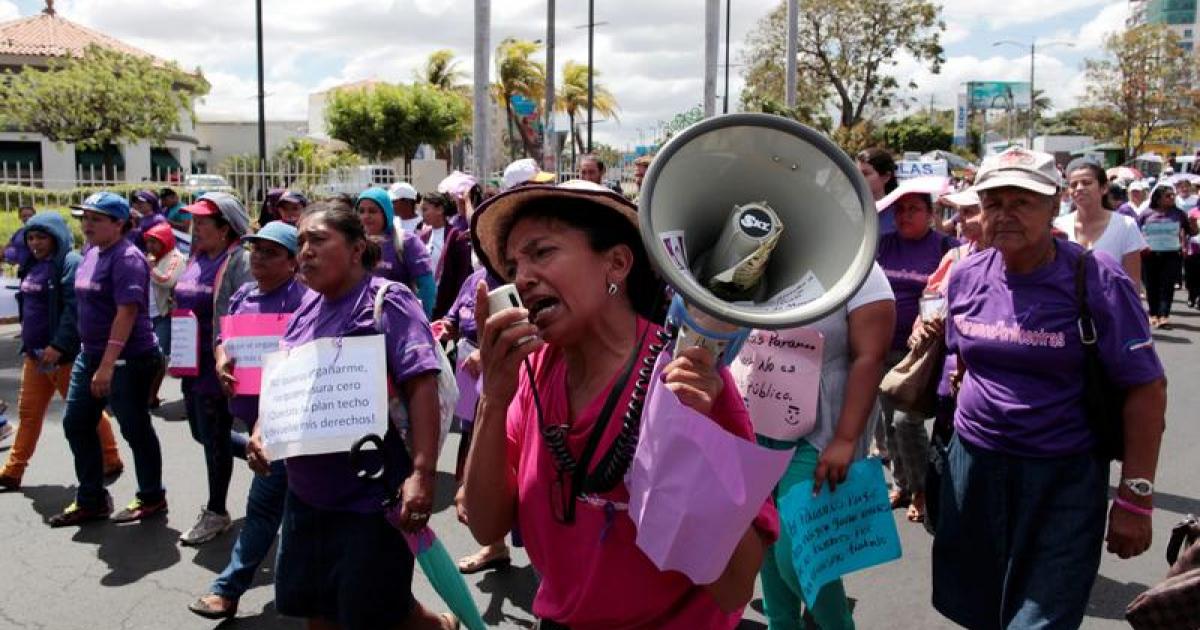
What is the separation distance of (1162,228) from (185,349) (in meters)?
12.4

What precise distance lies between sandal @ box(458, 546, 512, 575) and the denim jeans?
139 cm

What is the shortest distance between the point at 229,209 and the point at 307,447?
2.58m

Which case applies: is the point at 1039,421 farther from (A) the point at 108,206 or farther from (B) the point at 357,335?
(A) the point at 108,206

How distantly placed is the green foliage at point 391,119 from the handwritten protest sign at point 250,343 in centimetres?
3733

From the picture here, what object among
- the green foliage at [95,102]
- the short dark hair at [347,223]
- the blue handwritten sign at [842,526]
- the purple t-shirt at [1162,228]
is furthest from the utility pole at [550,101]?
→ the blue handwritten sign at [842,526]

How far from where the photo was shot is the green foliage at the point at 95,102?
23.0 m

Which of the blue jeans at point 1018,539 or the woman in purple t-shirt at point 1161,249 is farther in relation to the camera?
the woman in purple t-shirt at point 1161,249

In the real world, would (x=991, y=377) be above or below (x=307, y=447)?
above

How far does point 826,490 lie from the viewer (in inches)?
125

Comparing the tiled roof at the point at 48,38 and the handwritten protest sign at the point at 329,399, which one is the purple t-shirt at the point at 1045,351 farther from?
the tiled roof at the point at 48,38

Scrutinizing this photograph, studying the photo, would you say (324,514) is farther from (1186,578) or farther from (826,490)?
(1186,578)

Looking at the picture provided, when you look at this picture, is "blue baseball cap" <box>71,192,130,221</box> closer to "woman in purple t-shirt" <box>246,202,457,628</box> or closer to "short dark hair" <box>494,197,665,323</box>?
"woman in purple t-shirt" <box>246,202,457,628</box>

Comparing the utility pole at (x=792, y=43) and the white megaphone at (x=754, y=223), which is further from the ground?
the utility pole at (x=792, y=43)

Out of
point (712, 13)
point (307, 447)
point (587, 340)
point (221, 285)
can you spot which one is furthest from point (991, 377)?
point (712, 13)
